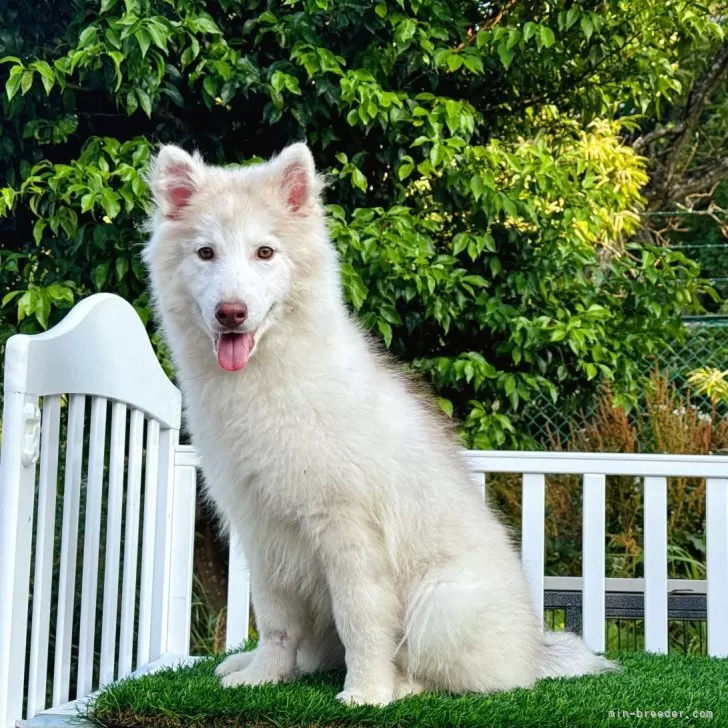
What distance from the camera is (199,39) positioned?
4098mm

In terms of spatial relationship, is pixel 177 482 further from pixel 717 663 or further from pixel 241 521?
pixel 717 663

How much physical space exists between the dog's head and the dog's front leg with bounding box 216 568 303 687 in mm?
619

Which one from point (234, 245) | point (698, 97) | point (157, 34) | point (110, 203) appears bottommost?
point (234, 245)

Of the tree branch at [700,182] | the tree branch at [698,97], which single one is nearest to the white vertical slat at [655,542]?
the tree branch at [698,97]

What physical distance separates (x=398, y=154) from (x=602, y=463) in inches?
67.2

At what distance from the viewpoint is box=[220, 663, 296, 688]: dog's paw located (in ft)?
7.52

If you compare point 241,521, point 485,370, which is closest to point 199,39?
point 485,370

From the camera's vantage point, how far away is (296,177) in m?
2.31

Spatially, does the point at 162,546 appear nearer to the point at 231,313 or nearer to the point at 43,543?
the point at 43,543

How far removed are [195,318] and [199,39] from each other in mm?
2300

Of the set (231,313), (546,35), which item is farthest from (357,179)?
(231,313)

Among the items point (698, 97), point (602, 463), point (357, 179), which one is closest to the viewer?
point (602, 463)

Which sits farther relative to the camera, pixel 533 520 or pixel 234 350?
pixel 533 520

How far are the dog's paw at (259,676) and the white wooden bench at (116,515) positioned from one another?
1.22 feet
